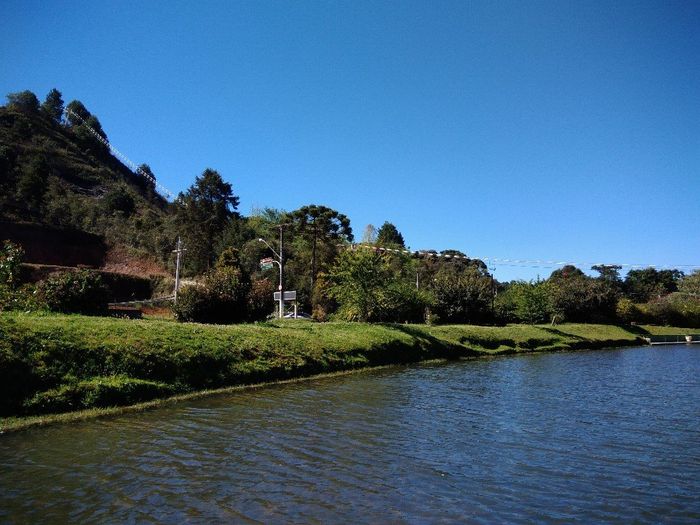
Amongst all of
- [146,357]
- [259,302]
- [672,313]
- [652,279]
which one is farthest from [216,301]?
[652,279]

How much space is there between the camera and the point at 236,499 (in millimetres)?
7629

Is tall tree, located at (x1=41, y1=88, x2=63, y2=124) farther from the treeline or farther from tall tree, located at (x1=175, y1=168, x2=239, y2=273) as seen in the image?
tall tree, located at (x1=175, y1=168, x2=239, y2=273)

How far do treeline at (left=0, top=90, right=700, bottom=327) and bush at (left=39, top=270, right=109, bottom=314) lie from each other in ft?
0.19

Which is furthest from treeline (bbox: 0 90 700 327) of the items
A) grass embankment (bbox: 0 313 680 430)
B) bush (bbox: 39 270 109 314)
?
grass embankment (bbox: 0 313 680 430)

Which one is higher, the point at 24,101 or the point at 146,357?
the point at 24,101

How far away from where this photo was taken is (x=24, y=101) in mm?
115688

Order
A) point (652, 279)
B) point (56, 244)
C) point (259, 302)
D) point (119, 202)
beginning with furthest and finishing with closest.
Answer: point (652, 279)
point (119, 202)
point (56, 244)
point (259, 302)

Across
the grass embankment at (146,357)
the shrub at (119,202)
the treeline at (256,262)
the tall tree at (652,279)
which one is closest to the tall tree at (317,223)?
the treeline at (256,262)

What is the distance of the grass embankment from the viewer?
13250 mm

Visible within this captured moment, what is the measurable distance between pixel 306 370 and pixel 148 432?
10770mm

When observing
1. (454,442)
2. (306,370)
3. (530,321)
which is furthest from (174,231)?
(454,442)

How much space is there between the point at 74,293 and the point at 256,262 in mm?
50478

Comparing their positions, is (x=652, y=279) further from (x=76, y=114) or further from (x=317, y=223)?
(x=76, y=114)

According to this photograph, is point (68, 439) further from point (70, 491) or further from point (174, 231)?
point (174, 231)
